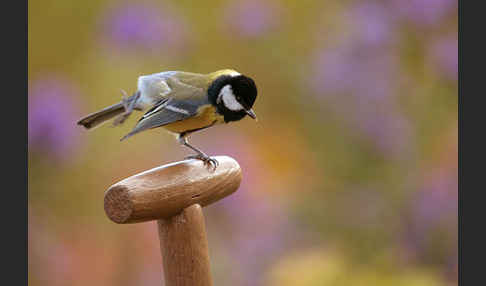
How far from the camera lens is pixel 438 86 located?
2.05 metres

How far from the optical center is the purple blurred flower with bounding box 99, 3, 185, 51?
6.93 feet

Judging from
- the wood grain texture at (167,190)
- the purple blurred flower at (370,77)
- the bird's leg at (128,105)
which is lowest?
the wood grain texture at (167,190)

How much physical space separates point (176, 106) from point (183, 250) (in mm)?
251

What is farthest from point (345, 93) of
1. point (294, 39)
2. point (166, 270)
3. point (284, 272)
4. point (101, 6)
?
point (166, 270)

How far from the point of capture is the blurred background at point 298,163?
1.86 m

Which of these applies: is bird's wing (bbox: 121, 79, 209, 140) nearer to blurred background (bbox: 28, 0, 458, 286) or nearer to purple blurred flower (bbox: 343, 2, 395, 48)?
blurred background (bbox: 28, 0, 458, 286)

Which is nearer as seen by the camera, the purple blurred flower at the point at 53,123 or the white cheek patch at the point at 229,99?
the white cheek patch at the point at 229,99

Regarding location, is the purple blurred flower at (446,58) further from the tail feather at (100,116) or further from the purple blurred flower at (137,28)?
the tail feather at (100,116)

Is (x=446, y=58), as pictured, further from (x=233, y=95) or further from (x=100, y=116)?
(x=100, y=116)

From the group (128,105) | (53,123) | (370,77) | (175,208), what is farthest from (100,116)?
(370,77)

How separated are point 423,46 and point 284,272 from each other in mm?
832

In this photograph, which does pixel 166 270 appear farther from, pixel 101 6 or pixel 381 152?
pixel 101 6

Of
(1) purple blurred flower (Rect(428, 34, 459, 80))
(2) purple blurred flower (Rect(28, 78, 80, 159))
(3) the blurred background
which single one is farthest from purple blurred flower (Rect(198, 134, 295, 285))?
(1) purple blurred flower (Rect(428, 34, 459, 80))

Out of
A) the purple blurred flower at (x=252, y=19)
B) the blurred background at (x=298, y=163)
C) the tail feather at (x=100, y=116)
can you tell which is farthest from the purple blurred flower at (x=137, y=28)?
the tail feather at (x=100, y=116)
